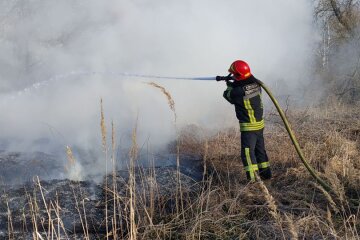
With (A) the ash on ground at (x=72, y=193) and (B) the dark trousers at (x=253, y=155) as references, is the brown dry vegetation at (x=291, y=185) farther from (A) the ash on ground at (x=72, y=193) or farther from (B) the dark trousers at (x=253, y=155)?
(A) the ash on ground at (x=72, y=193)

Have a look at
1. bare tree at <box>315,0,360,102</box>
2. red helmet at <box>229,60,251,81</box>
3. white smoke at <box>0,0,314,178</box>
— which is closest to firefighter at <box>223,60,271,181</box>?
red helmet at <box>229,60,251,81</box>

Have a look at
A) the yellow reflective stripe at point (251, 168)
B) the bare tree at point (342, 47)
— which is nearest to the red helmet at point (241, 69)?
the yellow reflective stripe at point (251, 168)

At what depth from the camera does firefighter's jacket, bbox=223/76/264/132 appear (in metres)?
5.53

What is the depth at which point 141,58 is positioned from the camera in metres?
9.45

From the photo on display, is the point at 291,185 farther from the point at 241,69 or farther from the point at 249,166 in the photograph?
the point at 241,69

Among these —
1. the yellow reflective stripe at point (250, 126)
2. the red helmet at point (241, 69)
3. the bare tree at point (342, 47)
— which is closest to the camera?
the red helmet at point (241, 69)

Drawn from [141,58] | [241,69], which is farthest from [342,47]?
[241,69]

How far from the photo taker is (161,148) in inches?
299

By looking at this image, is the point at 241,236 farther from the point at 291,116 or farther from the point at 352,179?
the point at 291,116

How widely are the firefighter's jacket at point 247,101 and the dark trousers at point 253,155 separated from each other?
106mm

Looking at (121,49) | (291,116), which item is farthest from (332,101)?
(121,49)

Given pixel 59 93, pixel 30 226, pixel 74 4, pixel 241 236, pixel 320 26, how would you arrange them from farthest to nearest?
1. pixel 320 26
2. pixel 74 4
3. pixel 59 93
4. pixel 30 226
5. pixel 241 236

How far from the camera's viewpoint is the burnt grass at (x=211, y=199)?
12.6 ft

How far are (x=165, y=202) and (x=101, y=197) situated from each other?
2.96ft
